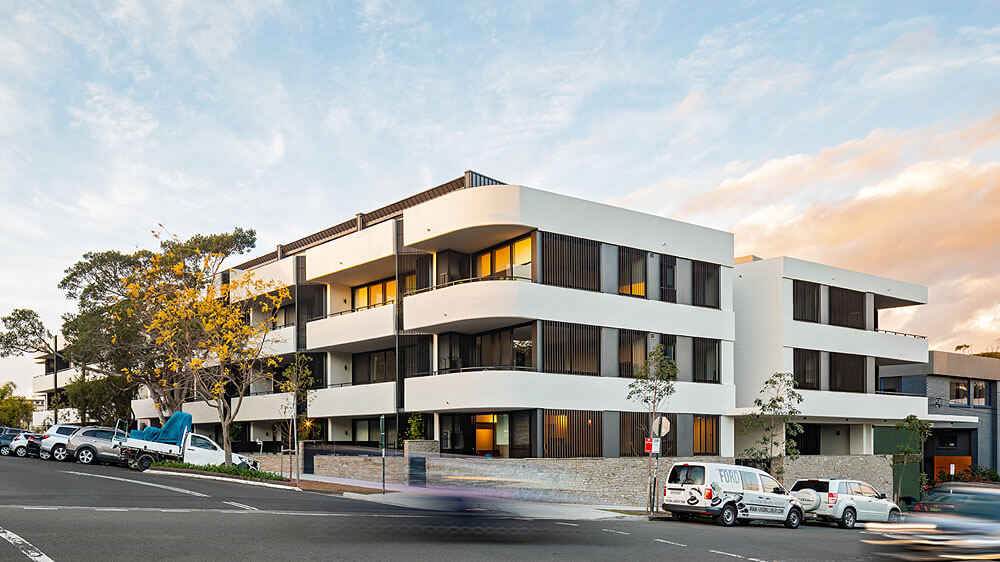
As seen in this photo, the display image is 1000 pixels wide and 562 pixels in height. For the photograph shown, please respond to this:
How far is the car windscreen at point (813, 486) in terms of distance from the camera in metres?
29.5

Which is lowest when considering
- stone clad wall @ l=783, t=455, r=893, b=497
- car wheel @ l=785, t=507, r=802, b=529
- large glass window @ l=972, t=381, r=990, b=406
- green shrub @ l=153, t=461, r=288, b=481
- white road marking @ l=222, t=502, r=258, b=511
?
stone clad wall @ l=783, t=455, r=893, b=497

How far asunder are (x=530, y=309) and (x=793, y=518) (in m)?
11.0

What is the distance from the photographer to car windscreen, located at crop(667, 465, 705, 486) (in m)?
25.4

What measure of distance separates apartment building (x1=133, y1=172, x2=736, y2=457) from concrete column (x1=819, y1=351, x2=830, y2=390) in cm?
578

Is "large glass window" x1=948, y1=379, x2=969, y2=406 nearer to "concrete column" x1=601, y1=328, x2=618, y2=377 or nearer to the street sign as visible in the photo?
"concrete column" x1=601, y1=328, x2=618, y2=377

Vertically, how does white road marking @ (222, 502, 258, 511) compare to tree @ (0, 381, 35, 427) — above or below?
above

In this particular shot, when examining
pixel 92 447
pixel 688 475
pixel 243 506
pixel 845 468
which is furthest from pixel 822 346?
pixel 92 447

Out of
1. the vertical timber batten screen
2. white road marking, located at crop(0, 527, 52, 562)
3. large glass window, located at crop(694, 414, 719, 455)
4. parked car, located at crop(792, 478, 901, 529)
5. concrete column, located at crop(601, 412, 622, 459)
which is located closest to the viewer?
white road marking, located at crop(0, 527, 52, 562)

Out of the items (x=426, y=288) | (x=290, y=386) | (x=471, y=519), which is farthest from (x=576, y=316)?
(x=471, y=519)

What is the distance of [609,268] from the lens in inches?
1380

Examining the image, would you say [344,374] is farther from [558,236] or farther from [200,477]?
[558,236]

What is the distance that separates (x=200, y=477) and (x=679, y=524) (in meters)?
17.9

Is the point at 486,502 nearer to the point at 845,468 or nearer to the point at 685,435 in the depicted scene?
the point at 685,435

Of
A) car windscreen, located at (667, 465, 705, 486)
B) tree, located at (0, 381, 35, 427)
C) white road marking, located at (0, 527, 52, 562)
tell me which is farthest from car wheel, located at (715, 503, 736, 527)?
tree, located at (0, 381, 35, 427)
